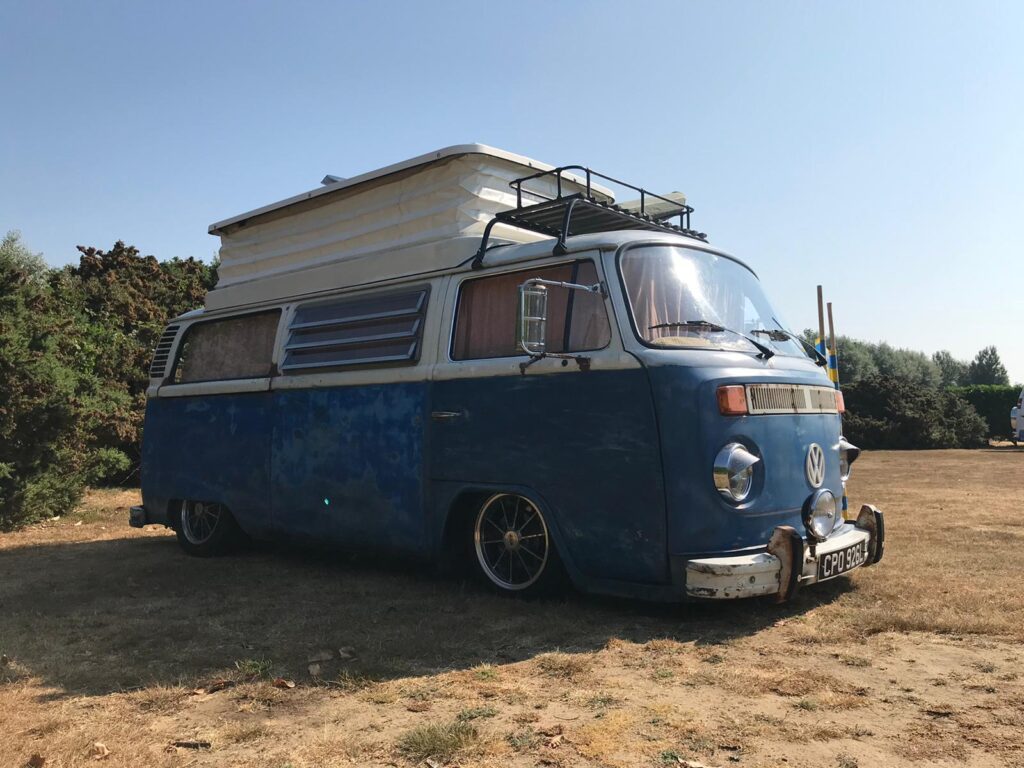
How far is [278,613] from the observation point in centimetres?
539

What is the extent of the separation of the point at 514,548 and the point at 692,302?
1945mm

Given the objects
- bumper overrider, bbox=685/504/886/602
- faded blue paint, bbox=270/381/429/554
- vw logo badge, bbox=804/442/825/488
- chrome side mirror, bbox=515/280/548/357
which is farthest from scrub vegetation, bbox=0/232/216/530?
vw logo badge, bbox=804/442/825/488

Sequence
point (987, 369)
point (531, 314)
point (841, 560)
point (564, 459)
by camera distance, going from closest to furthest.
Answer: point (531, 314) < point (564, 459) < point (841, 560) < point (987, 369)

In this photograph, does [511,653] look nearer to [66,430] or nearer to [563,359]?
[563,359]

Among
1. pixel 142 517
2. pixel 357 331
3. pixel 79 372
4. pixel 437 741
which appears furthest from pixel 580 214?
pixel 79 372

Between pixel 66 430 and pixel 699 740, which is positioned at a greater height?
pixel 66 430

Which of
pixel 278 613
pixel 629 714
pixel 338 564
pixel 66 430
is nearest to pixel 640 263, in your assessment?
pixel 629 714

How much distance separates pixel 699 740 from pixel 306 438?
4.27 meters

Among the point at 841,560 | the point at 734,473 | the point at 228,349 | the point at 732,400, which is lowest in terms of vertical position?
the point at 841,560

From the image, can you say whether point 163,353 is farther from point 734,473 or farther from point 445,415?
point 734,473

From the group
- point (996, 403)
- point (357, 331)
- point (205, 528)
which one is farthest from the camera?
point (996, 403)

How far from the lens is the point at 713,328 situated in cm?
499

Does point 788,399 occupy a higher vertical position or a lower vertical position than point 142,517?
higher

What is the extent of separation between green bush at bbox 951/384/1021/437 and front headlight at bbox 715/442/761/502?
102 feet
